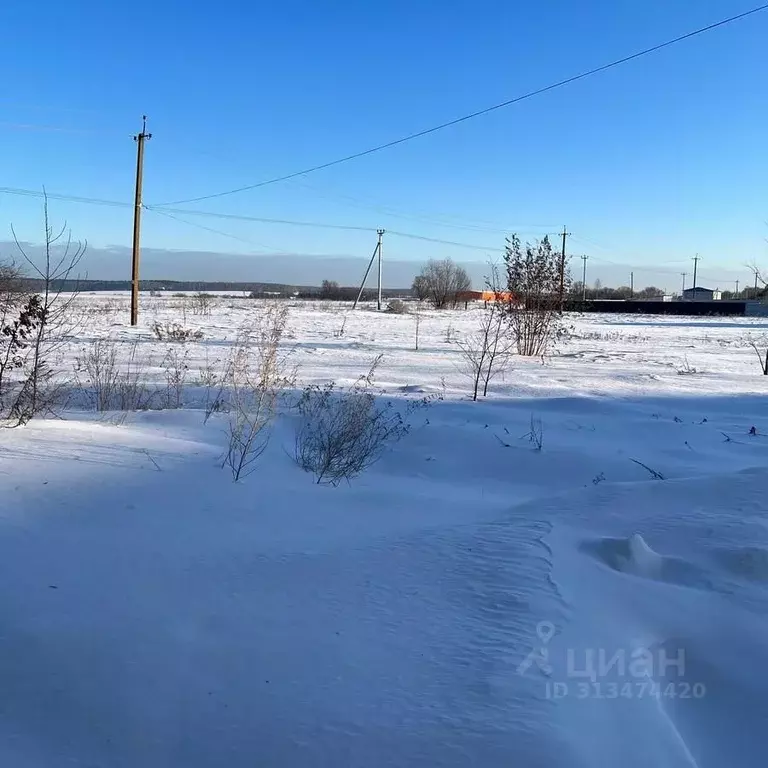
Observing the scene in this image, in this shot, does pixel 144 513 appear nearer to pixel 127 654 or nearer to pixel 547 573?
pixel 127 654

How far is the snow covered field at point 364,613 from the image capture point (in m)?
2.00

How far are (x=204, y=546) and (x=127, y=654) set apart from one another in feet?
3.39

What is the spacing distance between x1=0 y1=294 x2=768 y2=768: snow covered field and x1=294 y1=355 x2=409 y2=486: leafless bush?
0.61ft

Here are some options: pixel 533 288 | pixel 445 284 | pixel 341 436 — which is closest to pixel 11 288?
pixel 341 436

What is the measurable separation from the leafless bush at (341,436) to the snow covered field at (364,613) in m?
0.19

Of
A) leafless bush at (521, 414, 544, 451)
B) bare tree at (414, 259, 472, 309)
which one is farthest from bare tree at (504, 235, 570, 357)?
bare tree at (414, 259, 472, 309)

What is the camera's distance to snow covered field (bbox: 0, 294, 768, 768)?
78.7 inches

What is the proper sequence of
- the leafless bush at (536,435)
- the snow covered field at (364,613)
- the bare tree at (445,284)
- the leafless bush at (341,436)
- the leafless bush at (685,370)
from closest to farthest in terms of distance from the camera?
the snow covered field at (364,613) < the leafless bush at (341,436) < the leafless bush at (536,435) < the leafless bush at (685,370) < the bare tree at (445,284)

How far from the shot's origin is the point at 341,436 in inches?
218

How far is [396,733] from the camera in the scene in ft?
6.52

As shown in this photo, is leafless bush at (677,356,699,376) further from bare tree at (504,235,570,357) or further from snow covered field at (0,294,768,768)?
snow covered field at (0,294,768,768)

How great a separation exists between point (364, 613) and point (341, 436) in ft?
9.40

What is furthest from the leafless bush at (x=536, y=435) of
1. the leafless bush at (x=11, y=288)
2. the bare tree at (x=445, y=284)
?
the bare tree at (x=445, y=284)

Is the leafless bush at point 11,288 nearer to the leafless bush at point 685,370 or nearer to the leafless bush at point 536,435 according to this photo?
the leafless bush at point 536,435
